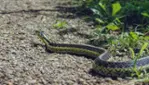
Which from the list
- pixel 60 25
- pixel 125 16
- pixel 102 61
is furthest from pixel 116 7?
pixel 102 61

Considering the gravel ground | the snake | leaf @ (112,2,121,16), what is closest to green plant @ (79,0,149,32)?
leaf @ (112,2,121,16)

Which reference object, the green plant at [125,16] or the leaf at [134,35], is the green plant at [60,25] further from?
the leaf at [134,35]

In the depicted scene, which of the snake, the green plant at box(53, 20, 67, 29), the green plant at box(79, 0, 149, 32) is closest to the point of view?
the snake

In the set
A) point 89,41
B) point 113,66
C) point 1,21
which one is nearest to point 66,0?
point 1,21

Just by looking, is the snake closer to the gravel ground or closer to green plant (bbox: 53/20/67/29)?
the gravel ground

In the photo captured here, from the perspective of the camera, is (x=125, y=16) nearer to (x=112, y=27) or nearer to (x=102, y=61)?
(x=112, y=27)

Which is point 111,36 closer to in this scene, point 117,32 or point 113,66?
point 117,32
